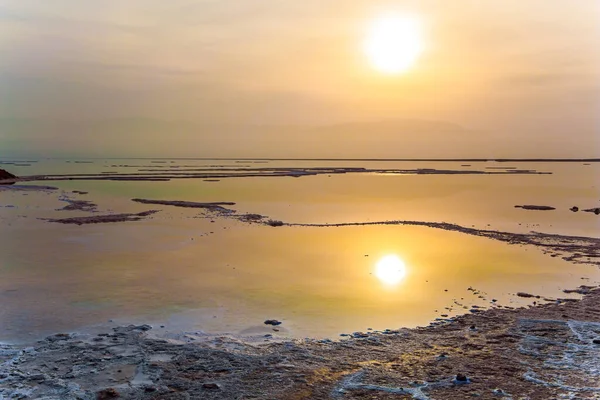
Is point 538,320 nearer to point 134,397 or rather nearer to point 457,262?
point 457,262

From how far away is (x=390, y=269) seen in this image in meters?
13.5

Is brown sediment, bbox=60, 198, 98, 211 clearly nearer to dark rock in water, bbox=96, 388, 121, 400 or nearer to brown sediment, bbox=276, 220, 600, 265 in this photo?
brown sediment, bbox=276, 220, 600, 265

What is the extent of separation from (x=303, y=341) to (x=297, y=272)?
16.1 feet

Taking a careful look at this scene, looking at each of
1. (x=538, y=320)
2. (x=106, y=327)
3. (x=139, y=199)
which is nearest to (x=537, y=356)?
(x=538, y=320)

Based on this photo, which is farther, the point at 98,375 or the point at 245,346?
the point at 245,346

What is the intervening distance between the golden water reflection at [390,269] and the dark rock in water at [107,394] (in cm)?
→ 725

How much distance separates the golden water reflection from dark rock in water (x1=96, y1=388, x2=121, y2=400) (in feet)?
23.8

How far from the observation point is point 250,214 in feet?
82.3

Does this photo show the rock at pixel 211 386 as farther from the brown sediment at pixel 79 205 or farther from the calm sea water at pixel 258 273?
the brown sediment at pixel 79 205

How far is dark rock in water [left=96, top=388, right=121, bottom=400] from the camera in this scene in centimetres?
622

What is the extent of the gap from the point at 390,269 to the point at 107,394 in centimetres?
882

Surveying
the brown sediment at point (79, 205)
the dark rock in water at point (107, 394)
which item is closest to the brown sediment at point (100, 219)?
the brown sediment at point (79, 205)

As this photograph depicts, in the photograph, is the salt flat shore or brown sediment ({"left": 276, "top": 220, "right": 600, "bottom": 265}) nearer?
the salt flat shore

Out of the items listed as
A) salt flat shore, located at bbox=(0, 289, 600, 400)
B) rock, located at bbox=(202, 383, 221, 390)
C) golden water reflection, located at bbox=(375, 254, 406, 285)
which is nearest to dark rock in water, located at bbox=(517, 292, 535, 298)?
salt flat shore, located at bbox=(0, 289, 600, 400)
